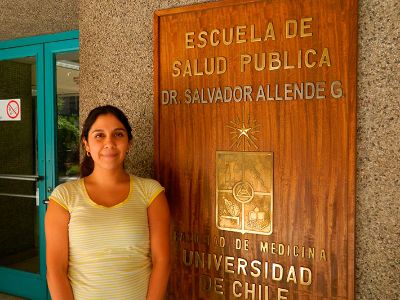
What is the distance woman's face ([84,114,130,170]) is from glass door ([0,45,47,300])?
6.60 ft

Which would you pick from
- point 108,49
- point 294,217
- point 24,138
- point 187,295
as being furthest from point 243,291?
point 24,138

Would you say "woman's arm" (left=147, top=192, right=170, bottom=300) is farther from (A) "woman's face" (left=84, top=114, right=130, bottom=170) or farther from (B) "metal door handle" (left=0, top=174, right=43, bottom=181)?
(B) "metal door handle" (left=0, top=174, right=43, bottom=181)

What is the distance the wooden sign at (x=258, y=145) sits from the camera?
164 centimetres

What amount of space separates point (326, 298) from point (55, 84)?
2860mm

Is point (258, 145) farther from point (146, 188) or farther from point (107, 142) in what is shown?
point (107, 142)

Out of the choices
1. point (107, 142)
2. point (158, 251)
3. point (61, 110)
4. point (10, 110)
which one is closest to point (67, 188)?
point (107, 142)

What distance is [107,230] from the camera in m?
1.58

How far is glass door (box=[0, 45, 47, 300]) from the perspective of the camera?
3504 mm

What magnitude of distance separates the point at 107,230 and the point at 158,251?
0.26 metres

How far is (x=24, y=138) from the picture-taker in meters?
3.79

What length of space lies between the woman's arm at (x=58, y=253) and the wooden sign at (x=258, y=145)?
627 millimetres

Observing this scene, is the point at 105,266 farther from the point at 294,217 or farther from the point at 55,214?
the point at 294,217

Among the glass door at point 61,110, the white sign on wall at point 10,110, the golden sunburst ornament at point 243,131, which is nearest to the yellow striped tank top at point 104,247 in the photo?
the golden sunburst ornament at point 243,131

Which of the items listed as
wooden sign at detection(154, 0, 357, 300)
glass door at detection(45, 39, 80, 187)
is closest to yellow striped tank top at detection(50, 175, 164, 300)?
wooden sign at detection(154, 0, 357, 300)
